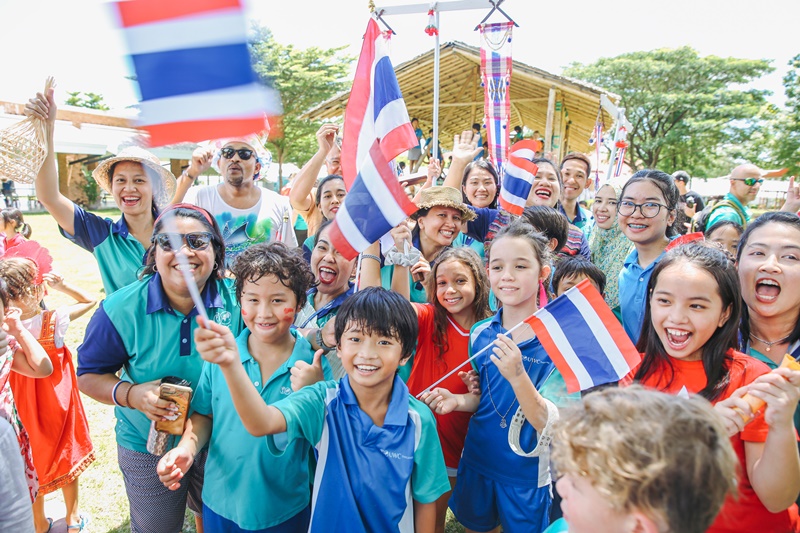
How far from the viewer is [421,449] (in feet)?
6.10

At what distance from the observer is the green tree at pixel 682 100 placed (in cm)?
2830

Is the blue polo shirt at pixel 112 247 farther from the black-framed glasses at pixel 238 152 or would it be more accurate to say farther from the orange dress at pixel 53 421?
the black-framed glasses at pixel 238 152

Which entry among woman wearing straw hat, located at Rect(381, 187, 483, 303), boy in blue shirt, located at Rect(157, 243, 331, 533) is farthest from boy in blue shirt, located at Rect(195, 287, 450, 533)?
woman wearing straw hat, located at Rect(381, 187, 483, 303)

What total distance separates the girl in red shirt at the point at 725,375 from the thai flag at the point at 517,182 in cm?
176

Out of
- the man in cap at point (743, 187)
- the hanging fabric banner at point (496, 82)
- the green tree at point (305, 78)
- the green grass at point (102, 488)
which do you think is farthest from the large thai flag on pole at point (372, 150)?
the green tree at point (305, 78)

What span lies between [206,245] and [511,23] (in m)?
5.02

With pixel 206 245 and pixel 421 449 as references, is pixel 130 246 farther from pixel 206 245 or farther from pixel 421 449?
pixel 421 449

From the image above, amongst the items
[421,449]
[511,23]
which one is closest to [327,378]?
[421,449]

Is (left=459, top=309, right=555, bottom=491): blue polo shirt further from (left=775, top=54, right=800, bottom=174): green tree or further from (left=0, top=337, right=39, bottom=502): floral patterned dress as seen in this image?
(left=775, top=54, right=800, bottom=174): green tree

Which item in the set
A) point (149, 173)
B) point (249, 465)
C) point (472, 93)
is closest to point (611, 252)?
point (249, 465)

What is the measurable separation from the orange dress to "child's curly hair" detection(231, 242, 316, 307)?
1.59 m

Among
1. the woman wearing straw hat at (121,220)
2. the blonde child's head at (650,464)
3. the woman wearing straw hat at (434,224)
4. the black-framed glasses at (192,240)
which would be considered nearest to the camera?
the blonde child's head at (650,464)

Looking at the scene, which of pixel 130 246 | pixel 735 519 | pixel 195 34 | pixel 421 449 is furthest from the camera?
pixel 130 246

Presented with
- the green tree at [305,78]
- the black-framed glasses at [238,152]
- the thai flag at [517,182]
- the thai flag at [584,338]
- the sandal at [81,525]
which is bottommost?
the sandal at [81,525]
